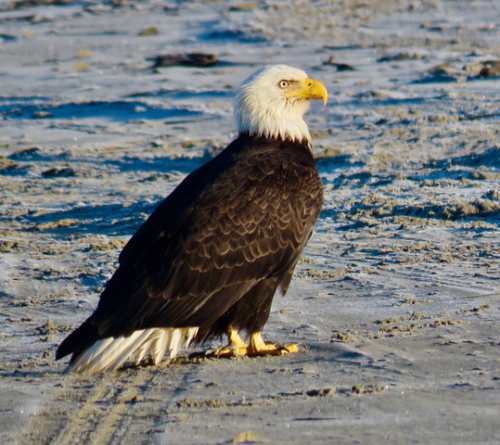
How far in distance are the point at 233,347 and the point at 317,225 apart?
A: 2.67 m

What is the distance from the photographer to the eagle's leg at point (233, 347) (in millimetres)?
6016

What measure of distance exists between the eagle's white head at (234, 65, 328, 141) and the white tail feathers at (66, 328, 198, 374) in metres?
1.29

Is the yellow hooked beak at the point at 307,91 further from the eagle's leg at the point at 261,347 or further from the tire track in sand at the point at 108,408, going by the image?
the tire track in sand at the point at 108,408

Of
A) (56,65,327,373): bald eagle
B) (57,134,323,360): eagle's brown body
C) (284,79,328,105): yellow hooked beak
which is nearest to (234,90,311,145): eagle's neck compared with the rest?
(284,79,328,105): yellow hooked beak

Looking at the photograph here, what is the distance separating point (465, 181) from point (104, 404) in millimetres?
4947

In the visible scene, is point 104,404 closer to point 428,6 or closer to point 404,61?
point 404,61

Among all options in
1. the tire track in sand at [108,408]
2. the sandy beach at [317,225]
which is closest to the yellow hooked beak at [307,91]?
the sandy beach at [317,225]

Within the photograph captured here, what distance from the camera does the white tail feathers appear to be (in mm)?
5520

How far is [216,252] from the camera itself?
5.89 metres

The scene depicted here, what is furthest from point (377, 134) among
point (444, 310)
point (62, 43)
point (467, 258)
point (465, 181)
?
point (62, 43)

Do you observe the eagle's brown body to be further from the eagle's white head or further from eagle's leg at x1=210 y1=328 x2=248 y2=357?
the eagle's white head

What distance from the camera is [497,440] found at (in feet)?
13.8

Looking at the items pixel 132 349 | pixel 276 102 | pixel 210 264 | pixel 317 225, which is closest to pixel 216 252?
pixel 210 264

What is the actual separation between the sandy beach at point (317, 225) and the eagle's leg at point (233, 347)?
0.42ft
